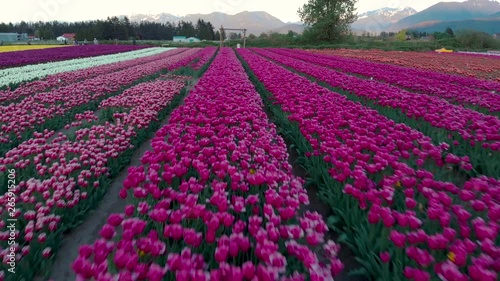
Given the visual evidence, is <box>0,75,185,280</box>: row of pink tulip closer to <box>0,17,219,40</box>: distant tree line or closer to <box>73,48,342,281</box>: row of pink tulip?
<box>73,48,342,281</box>: row of pink tulip

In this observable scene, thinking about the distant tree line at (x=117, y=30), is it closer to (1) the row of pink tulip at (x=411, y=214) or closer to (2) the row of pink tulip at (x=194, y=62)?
(2) the row of pink tulip at (x=194, y=62)

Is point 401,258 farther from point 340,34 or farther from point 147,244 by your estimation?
point 340,34

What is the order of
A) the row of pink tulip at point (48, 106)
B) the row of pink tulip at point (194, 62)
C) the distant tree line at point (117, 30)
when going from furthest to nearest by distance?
the distant tree line at point (117, 30) < the row of pink tulip at point (194, 62) < the row of pink tulip at point (48, 106)

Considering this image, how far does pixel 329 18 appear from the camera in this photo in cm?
5628

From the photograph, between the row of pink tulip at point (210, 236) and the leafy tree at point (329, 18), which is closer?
the row of pink tulip at point (210, 236)

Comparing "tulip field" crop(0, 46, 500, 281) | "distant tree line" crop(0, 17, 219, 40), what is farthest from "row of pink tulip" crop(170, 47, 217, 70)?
"distant tree line" crop(0, 17, 219, 40)

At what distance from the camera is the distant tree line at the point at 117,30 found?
8506 cm

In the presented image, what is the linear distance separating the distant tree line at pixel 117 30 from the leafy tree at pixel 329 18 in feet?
163

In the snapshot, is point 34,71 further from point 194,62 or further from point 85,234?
point 85,234

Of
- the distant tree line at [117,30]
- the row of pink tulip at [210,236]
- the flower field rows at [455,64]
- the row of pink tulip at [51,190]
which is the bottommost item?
the row of pink tulip at [51,190]

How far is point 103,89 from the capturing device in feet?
30.7

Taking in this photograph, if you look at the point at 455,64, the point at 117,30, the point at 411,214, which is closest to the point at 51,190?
the point at 411,214

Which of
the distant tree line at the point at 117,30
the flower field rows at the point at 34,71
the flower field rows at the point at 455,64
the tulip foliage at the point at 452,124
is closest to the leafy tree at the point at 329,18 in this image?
the flower field rows at the point at 455,64

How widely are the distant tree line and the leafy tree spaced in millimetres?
49759
